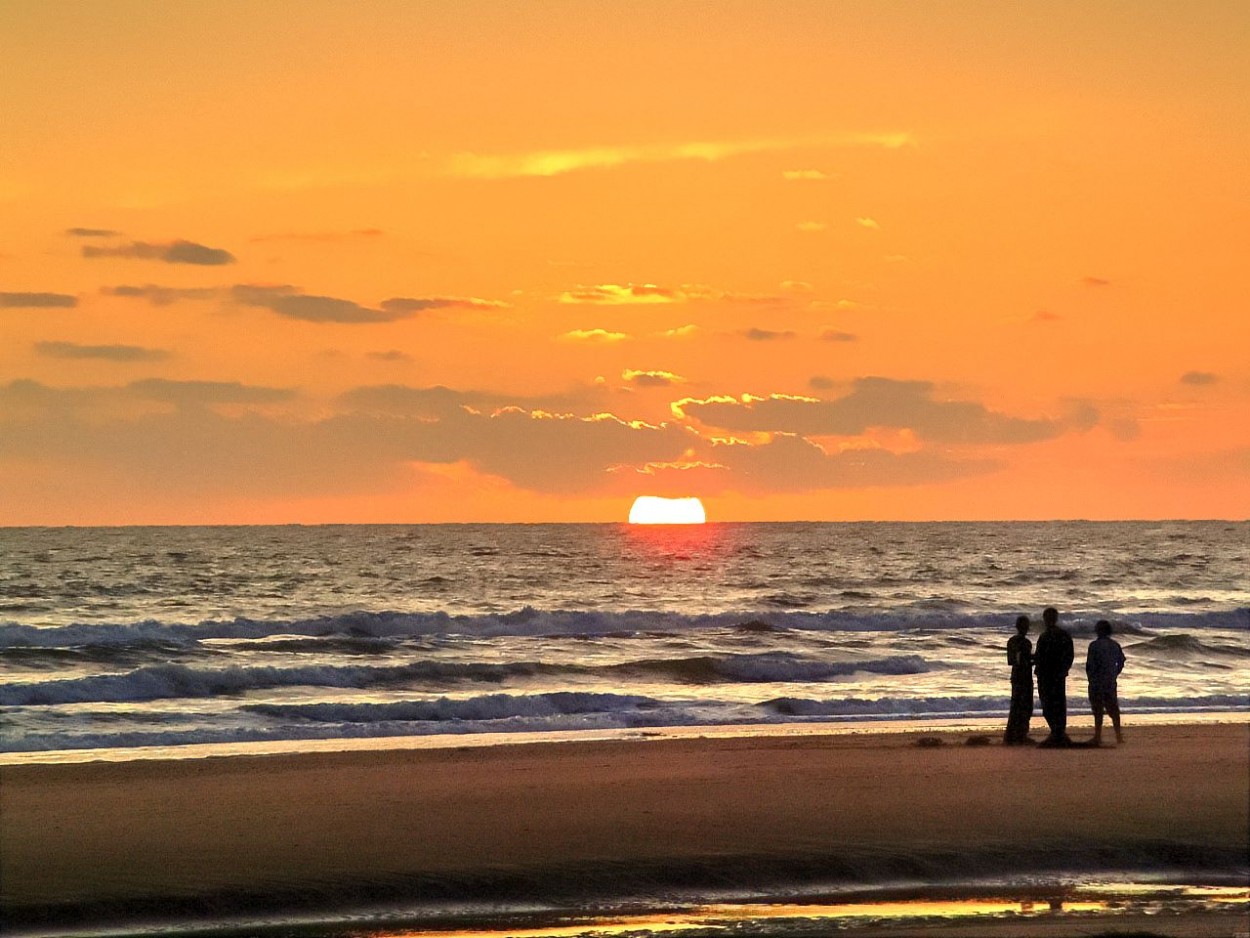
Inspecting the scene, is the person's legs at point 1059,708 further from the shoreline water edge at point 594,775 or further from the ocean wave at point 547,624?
the ocean wave at point 547,624

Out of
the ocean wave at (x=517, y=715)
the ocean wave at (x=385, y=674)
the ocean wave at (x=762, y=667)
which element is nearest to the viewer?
the ocean wave at (x=517, y=715)

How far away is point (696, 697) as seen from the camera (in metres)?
28.9

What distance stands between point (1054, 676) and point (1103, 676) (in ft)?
2.71

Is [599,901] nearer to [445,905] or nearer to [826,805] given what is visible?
[445,905]

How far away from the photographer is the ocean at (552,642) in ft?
85.6

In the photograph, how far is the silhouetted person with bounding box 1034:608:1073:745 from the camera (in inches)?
741

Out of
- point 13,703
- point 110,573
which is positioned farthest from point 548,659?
point 110,573

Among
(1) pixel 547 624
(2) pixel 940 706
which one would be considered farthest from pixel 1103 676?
(1) pixel 547 624

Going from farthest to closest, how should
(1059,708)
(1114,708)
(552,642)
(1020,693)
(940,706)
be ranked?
1. (552,642)
2. (940,706)
3. (1114,708)
4. (1020,693)
5. (1059,708)

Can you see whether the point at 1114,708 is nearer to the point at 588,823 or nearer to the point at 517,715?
the point at 588,823

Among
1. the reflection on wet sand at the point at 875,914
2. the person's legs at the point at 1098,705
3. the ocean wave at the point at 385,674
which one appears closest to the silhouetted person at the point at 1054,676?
the person's legs at the point at 1098,705

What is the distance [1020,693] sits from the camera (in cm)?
1920

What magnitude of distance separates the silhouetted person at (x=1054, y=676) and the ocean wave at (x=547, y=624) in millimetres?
26906

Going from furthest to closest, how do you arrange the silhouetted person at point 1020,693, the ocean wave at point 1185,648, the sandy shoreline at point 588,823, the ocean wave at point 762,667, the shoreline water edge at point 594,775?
1. the ocean wave at point 1185,648
2. the ocean wave at point 762,667
3. the silhouetted person at point 1020,693
4. the sandy shoreline at point 588,823
5. the shoreline water edge at point 594,775
